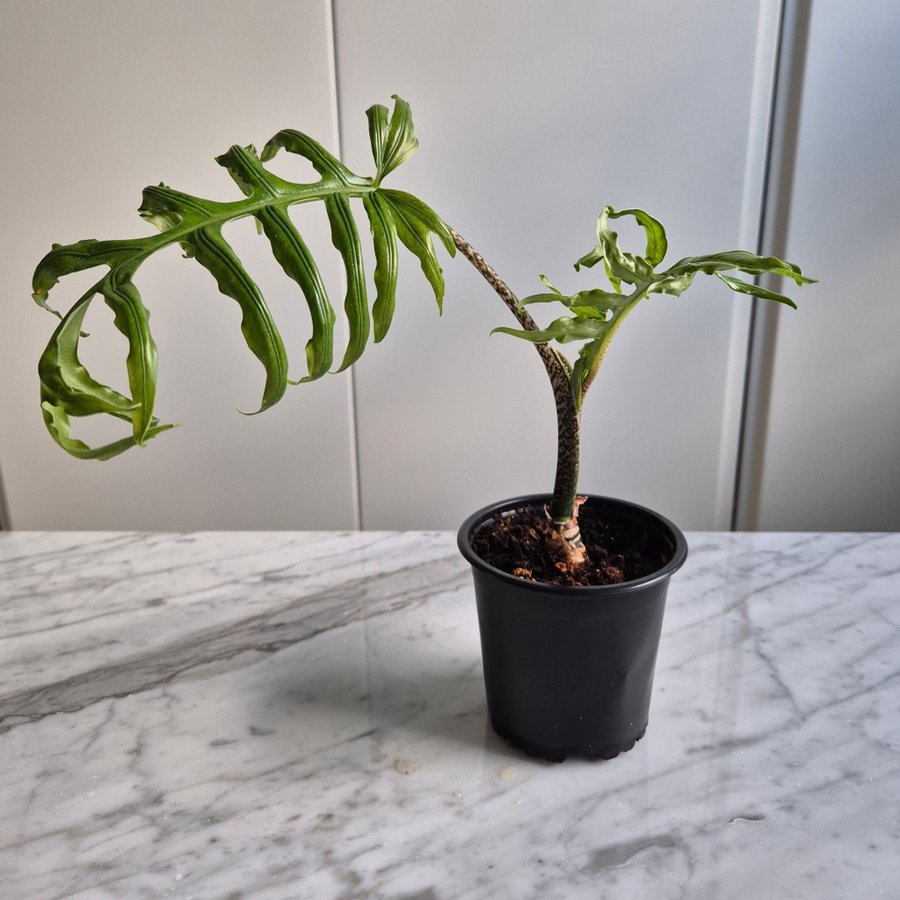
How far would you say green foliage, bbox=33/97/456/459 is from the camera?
466 millimetres

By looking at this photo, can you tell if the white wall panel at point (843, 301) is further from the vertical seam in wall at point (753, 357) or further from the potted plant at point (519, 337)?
the potted plant at point (519, 337)

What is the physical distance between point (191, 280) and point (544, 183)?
1.47 ft

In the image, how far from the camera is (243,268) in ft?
1.68

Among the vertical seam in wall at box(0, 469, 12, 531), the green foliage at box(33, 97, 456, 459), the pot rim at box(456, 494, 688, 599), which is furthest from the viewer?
the vertical seam in wall at box(0, 469, 12, 531)

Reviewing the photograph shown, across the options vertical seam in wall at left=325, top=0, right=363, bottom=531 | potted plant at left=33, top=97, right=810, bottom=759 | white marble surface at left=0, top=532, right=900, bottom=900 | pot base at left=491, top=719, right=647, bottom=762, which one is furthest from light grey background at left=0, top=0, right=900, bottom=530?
pot base at left=491, top=719, right=647, bottom=762

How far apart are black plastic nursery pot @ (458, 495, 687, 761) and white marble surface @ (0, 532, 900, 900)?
23 millimetres

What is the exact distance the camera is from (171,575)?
931 millimetres

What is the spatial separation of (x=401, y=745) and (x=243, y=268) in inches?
14.9

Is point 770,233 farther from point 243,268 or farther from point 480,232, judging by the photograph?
point 243,268

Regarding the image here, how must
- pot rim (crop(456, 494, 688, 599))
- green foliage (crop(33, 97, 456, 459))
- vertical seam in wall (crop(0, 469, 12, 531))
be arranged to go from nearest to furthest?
green foliage (crop(33, 97, 456, 459))
pot rim (crop(456, 494, 688, 599))
vertical seam in wall (crop(0, 469, 12, 531))

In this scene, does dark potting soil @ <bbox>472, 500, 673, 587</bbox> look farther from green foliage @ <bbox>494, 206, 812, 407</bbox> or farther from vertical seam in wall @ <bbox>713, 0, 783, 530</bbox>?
vertical seam in wall @ <bbox>713, 0, 783, 530</bbox>

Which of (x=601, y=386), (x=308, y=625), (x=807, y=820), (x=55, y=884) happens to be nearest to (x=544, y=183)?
(x=601, y=386)

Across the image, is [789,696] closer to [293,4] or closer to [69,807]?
[69,807]

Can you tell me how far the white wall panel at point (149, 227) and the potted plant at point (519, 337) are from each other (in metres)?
0.42
